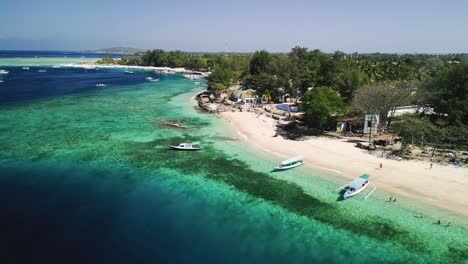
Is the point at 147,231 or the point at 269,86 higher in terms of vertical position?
the point at 269,86

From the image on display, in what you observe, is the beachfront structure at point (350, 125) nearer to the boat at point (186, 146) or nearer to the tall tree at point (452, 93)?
the tall tree at point (452, 93)

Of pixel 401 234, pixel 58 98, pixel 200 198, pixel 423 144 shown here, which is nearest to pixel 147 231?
pixel 200 198

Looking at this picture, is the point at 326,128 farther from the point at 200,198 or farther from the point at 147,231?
the point at 147,231

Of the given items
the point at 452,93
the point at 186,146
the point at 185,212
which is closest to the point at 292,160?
the point at 186,146

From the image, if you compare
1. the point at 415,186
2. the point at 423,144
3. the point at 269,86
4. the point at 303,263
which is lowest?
the point at 303,263

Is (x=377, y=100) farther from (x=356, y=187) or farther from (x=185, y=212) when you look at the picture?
(x=185, y=212)

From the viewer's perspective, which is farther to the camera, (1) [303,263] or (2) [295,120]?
(2) [295,120]

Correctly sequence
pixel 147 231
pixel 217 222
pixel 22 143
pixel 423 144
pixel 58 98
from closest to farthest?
pixel 147 231, pixel 217 222, pixel 423 144, pixel 22 143, pixel 58 98

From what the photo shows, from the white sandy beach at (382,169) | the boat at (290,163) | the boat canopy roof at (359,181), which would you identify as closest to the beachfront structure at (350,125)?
the white sandy beach at (382,169)
